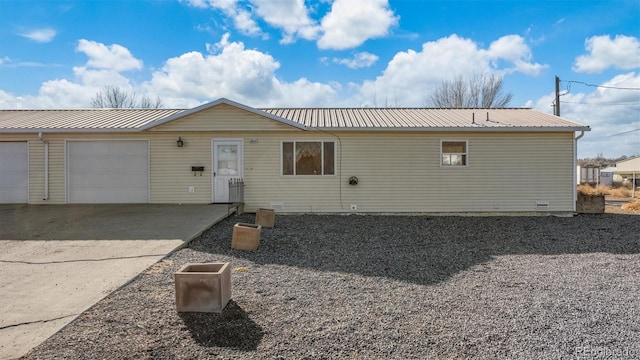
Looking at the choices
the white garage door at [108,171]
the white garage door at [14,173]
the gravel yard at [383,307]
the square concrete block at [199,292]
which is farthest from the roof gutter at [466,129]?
the white garage door at [14,173]

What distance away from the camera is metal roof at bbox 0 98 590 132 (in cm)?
942

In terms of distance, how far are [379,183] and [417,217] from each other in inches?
52.2

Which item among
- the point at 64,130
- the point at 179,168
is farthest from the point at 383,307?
the point at 64,130

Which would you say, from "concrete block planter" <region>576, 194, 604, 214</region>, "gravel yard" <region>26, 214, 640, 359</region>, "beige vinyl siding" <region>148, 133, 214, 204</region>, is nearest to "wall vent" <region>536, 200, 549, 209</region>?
"concrete block planter" <region>576, 194, 604, 214</region>

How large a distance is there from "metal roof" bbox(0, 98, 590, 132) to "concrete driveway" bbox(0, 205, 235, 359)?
2.20 meters

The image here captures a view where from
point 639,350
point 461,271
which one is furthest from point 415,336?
point 461,271

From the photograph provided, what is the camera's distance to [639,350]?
8.70ft

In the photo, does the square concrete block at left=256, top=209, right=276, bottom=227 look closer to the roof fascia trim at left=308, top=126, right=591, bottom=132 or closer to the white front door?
the white front door

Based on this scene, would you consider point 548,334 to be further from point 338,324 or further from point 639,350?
point 338,324

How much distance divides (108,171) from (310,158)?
554 centimetres

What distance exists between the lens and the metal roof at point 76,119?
9539 millimetres

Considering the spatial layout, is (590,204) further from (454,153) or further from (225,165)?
(225,165)

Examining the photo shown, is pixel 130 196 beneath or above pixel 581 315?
above

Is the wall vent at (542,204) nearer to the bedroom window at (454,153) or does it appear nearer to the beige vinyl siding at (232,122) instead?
Result: the bedroom window at (454,153)
